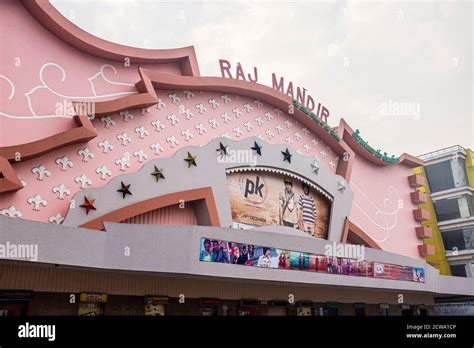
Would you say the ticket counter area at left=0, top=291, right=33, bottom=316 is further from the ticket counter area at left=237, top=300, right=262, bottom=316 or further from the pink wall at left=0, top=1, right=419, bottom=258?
the ticket counter area at left=237, top=300, right=262, bottom=316

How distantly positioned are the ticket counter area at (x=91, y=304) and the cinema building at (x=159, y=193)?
0.04m

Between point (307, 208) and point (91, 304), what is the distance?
11.1m

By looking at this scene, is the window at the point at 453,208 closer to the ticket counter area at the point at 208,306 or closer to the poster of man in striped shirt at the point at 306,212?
the poster of man in striped shirt at the point at 306,212

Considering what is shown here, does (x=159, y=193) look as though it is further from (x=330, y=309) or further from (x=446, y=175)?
(x=446, y=175)

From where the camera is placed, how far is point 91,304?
14.3 m

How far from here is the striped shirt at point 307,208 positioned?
68.5 ft

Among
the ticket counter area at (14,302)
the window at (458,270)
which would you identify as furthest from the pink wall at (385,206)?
the ticket counter area at (14,302)

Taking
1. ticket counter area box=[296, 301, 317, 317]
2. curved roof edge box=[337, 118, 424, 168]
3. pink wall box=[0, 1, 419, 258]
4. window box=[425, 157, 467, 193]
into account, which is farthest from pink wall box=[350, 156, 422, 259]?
window box=[425, 157, 467, 193]

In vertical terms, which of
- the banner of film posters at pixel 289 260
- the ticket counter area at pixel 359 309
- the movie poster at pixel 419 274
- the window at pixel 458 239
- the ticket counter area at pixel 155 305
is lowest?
the ticket counter area at pixel 359 309

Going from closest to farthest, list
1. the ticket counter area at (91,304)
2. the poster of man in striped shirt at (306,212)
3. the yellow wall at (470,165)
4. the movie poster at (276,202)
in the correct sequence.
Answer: the ticket counter area at (91,304) < the movie poster at (276,202) < the poster of man in striped shirt at (306,212) < the yellow wall at (470,165)

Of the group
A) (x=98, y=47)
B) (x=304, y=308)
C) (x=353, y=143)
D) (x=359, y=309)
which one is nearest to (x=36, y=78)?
(x=98, y=47)

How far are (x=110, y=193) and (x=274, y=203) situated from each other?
7.96m

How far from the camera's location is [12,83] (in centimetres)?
1377

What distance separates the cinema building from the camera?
41.9 ft
